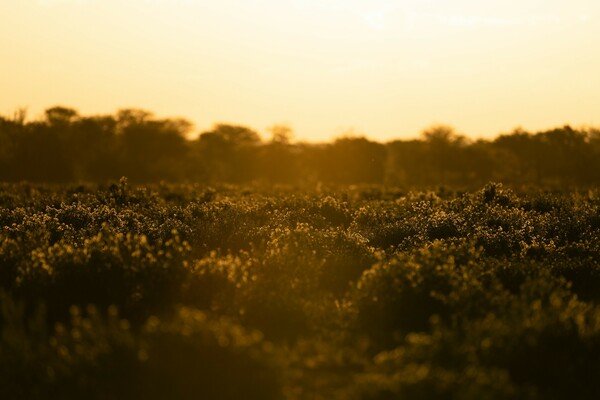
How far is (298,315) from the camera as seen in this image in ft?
37.3

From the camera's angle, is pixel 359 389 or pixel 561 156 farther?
pixel 561 156

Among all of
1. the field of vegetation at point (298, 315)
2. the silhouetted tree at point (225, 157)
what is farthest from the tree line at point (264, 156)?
the field of vegetation at point (298, 315)

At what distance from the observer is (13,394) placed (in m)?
8.30

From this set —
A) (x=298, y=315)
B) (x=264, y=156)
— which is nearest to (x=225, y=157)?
(x=264, y=156)

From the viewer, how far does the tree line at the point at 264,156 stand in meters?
69.8

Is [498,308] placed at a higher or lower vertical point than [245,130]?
lower

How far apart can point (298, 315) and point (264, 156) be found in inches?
3127

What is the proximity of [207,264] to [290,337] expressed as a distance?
2438 millimetres

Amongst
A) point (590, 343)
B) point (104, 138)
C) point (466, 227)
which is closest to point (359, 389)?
point (590, 343)

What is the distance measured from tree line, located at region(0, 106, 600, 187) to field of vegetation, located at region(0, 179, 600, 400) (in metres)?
51.0

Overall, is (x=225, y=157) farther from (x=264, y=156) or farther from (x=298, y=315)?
(x=298, y=315)

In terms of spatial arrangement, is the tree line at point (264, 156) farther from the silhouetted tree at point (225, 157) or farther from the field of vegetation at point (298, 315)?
the field of vegetation at point (298, 315)

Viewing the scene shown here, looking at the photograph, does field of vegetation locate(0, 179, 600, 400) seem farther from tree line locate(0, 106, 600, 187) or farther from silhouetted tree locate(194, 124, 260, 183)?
silhouetted tree locate(194, 124, 260, 183)

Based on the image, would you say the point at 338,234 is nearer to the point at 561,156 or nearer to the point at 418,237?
the point at 418,237
